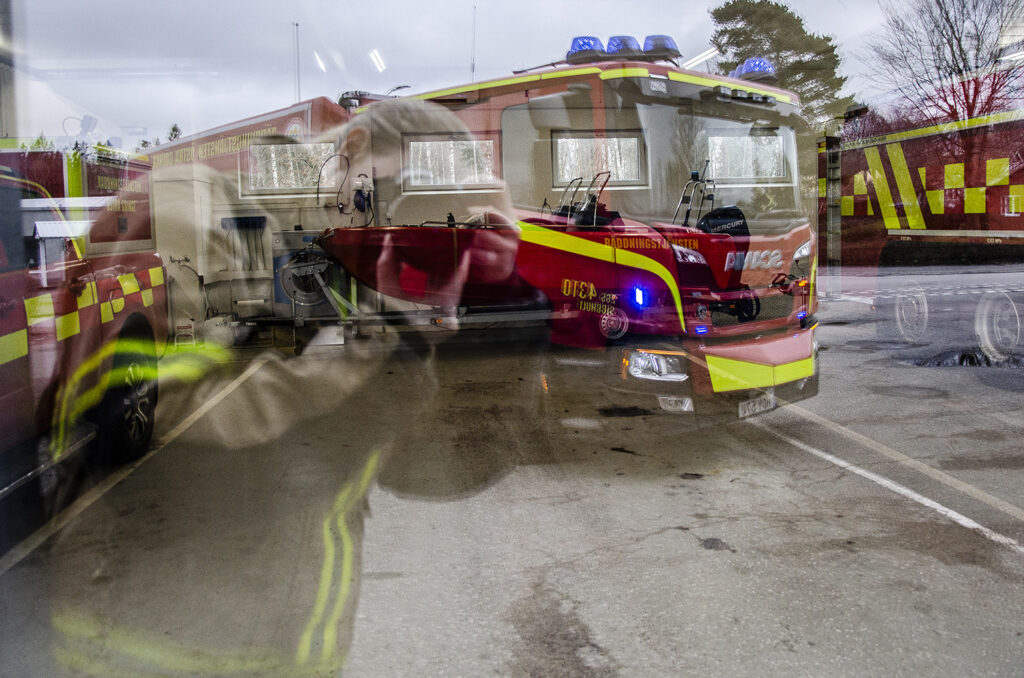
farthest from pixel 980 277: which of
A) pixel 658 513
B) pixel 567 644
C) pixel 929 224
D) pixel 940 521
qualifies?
pixel 567 644

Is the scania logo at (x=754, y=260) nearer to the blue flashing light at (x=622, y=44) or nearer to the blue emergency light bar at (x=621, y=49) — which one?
the blue emergency light bar at (x=621, y=49)

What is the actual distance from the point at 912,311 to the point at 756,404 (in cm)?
605

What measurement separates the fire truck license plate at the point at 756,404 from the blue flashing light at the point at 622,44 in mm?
3061

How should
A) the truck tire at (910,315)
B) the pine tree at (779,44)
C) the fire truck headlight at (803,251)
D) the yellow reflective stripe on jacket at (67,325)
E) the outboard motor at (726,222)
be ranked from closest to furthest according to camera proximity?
the yellow reflective stripe on jacket at (67,325)
the outboard motor at (726,222)
the fire truck headlight at (803,251)
the pine tree at (779,44)
the truck tire at (910,315)

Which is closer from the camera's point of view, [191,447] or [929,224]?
[191,447]

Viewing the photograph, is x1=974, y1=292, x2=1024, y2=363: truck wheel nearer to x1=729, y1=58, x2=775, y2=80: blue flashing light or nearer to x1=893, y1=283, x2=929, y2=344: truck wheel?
x1=893, y1=283, x2=929, y2=344: truck wheel

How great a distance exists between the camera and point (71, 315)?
4.82m

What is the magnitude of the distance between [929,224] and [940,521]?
7068mm

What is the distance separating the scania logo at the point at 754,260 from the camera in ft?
21.2

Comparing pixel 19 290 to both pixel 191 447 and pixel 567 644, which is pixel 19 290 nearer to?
pixel 191 447

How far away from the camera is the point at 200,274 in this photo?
891 cm

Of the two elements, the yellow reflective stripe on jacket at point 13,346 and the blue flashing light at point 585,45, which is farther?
the blue flashing light at point 585,45

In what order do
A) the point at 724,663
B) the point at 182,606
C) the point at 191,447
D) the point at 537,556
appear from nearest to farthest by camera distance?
the point at 724,663
the point at 182,606
the point at 537,556
the point at 191,447

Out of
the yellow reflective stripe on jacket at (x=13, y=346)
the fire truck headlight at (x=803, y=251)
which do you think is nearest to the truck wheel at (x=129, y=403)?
the yellow reflective stripe on jacket at (x=13, y=346)
